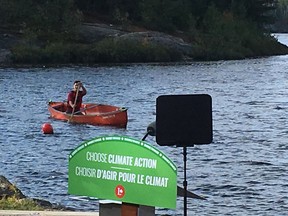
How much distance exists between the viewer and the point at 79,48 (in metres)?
69.0

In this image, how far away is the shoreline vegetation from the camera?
2712 inches

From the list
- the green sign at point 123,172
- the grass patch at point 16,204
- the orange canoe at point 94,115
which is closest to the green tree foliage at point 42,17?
the orange canoe at point 94,115

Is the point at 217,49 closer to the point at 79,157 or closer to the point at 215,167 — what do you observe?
the point at 215,167

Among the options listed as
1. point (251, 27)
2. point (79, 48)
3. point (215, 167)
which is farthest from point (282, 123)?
point (251, 27)

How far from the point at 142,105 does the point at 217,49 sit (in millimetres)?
44367

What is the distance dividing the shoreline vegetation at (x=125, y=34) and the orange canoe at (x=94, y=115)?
35206mm

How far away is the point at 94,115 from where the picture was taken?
2906 cm

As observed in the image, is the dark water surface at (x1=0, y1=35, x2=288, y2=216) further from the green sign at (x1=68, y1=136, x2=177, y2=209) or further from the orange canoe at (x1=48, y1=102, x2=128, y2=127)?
the green sign at (x1=68, y1=136, x2=177, y2=209)

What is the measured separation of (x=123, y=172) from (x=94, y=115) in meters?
22.4

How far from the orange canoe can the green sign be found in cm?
2149

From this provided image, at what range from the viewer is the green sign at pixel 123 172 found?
6582 mm

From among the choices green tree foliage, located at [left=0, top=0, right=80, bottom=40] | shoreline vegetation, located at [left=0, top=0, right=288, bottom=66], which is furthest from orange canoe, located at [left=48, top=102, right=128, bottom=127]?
green tree foliage, located at [left=0, top=0, right=80, bottom=40]

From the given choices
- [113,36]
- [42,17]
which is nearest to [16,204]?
[113,36]

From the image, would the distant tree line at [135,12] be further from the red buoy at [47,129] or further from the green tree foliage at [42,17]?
the red buoy at [47,129]
